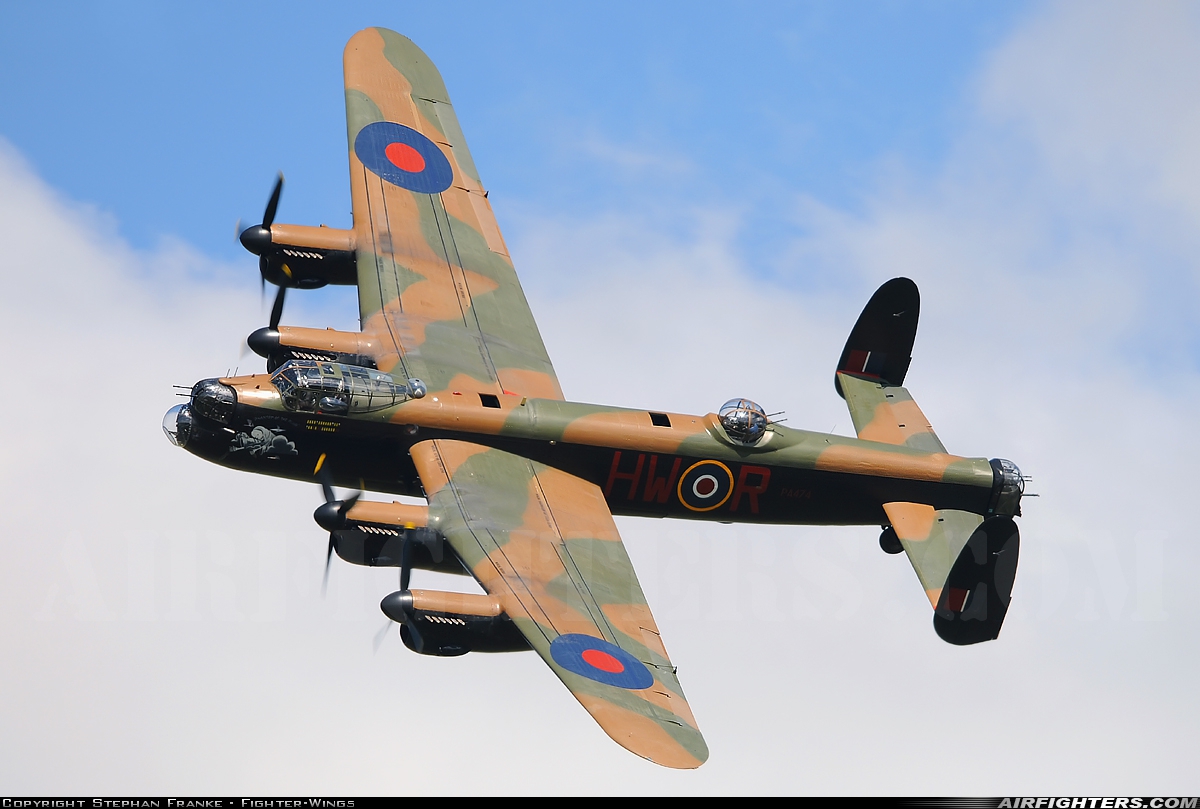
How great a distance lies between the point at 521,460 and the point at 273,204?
8.46m

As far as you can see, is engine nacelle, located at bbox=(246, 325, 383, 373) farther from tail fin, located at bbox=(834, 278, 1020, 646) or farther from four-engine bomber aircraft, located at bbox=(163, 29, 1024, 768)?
tail fin, located at bbox=(834, 278, 1020, 646)

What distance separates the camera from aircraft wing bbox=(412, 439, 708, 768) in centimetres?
3031

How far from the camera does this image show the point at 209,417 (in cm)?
3419

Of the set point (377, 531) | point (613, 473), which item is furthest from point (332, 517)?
point (613, 473)

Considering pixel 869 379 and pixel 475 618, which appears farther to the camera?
pixel 869 379

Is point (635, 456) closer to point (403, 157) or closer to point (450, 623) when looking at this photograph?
point (450, 623)

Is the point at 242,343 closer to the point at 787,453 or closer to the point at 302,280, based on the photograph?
the point at 302,280

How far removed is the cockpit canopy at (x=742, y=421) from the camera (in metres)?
35.8

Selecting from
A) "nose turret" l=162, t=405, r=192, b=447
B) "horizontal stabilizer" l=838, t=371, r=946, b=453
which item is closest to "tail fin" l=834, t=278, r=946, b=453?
"horizontal stabilizer" l=838, t=371, r=946, b=453

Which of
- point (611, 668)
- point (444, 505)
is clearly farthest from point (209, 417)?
point (611, 668)

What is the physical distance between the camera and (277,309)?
36.9 metres

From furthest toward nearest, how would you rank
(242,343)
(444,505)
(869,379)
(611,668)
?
(869,379) < (242,343) < (444,505) < (611,668)

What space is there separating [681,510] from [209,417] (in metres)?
10.1

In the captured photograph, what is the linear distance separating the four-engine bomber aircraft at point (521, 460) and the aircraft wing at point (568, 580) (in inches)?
1.7
